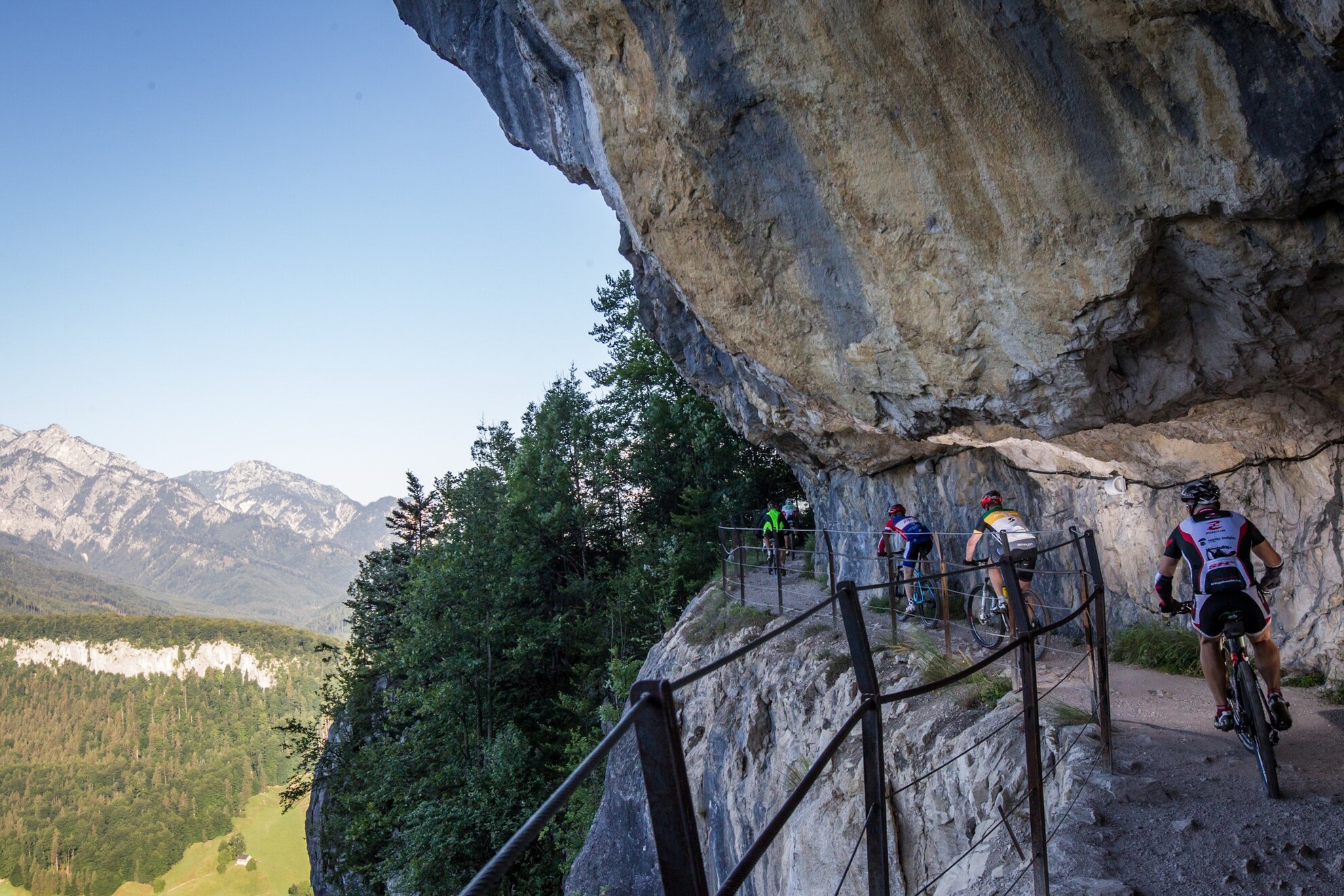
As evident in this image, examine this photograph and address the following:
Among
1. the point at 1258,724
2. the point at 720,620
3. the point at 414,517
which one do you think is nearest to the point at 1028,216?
the point at 1258,724

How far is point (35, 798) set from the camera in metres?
104

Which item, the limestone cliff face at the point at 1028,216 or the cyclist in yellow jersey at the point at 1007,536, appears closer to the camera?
the limestone cliff face at the point at 1028,216

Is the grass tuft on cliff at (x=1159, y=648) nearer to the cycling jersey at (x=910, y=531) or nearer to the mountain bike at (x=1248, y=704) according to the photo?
the cycling jersey at (x=910, y=531)

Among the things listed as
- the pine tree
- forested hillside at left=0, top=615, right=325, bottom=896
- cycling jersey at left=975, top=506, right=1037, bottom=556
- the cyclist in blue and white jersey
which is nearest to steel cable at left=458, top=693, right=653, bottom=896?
cycling jersey at left=975, top=506, right=1037, bottom=556

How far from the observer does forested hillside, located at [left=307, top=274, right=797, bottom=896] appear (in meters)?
17.9

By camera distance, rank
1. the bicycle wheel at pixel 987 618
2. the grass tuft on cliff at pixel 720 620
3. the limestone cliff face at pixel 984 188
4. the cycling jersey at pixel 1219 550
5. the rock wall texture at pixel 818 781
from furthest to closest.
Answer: the grass tuft on cliff at pixel 720 620 < the bicycle wheel at pixel 987 618 < the limestone cliff face at pixel 984 188 < the rock wall texture at pixel 818 781 < the cycling jersey at pixel 1219 550

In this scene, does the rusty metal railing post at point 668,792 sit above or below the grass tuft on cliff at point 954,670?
above

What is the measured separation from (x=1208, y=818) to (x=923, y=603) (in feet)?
19.1

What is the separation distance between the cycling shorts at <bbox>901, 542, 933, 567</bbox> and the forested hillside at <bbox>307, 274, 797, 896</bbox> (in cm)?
925

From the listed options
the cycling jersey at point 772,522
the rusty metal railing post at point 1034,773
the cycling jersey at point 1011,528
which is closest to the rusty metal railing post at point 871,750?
the rusty metal railing post at point 1034,773

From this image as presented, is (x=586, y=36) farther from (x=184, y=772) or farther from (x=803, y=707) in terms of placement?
(x=184, y=772)

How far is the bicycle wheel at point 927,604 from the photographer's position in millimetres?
9328

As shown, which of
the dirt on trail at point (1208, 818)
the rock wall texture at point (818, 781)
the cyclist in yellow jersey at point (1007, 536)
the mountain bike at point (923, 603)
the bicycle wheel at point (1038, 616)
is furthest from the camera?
the mountain bike at point (923, 603)

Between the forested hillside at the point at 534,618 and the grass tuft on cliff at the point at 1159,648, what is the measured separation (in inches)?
422
